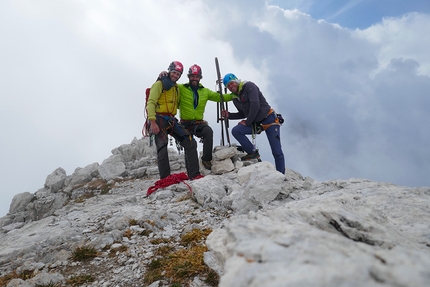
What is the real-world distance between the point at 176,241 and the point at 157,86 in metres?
7.09

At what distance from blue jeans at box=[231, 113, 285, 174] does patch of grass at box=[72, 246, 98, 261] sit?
23.8 ft

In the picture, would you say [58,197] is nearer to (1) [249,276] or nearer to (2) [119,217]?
(2) [119,217]

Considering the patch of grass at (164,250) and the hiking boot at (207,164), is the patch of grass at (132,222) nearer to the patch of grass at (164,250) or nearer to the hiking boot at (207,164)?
the patch of grass at (164,250)

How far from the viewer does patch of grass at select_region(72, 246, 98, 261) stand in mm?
5605

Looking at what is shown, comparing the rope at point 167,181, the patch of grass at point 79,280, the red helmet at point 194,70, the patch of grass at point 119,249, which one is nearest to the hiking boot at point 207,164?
the rope at point 167,181

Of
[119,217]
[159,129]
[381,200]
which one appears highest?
[159,129]

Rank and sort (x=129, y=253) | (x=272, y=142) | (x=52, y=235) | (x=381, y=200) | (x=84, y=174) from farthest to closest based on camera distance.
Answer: (x=84, y=174)
(x=272, y=142)
(x=52, y=235)
(x=129, y=253)
(x=381, y=200)

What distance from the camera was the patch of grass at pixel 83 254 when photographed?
5605 millimetres

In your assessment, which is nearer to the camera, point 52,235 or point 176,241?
point 176,241

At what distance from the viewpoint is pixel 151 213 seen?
25.0 feet

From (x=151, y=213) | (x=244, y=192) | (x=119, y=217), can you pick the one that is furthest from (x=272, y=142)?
(x=119, y=217)

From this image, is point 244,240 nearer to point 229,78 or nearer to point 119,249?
point 119,249

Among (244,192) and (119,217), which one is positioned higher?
(244,192)

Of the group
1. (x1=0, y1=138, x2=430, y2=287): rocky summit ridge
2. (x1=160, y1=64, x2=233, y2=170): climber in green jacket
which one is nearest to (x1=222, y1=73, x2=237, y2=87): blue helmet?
(x1=160, y1=64, x2=233, y2=170): climber in green jacket
